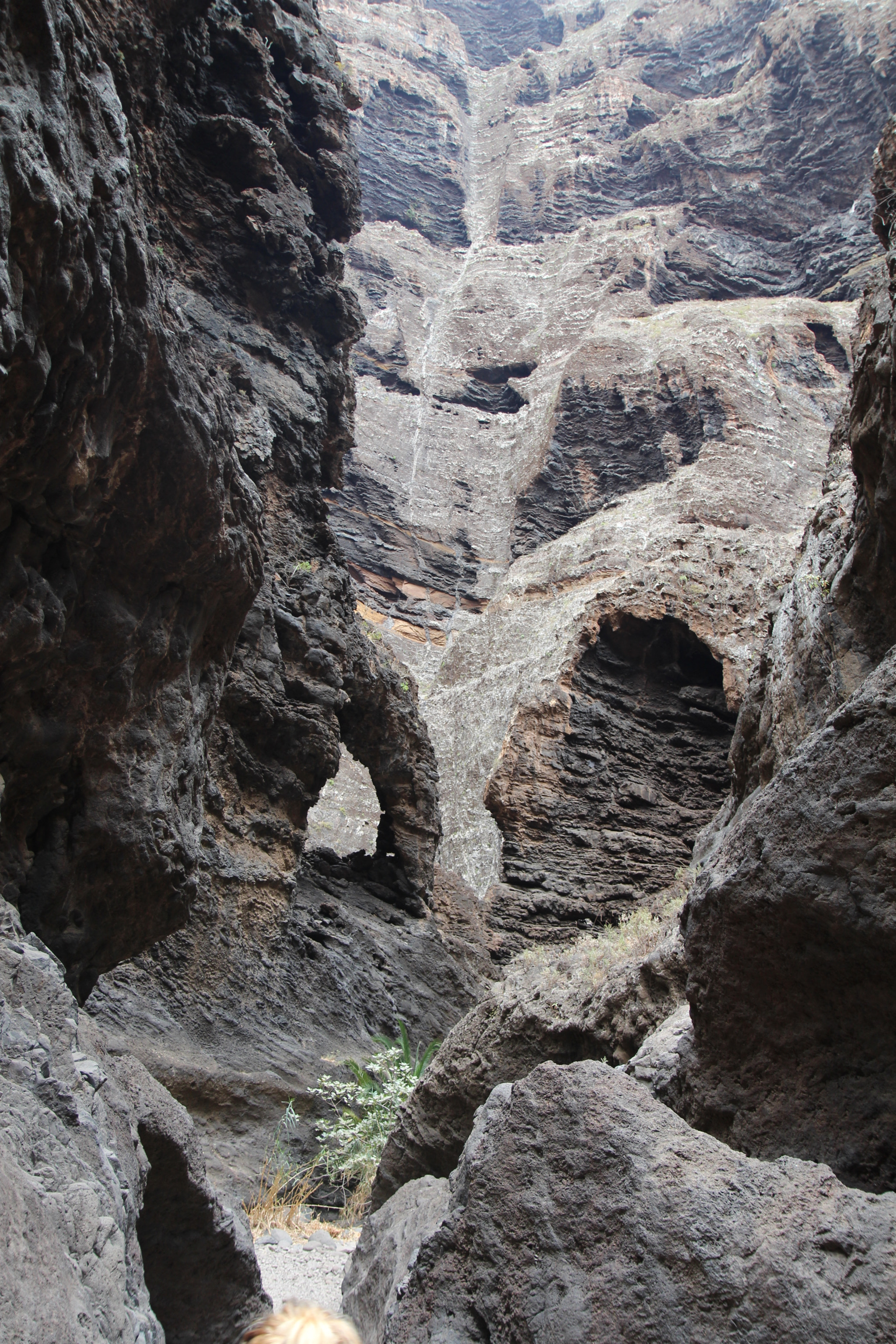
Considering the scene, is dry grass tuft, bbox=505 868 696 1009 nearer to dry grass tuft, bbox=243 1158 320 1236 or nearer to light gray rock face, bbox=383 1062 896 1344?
light gray rock face, bbox=383 1062 896 1344

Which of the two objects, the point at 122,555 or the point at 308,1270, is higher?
the point at 122,555

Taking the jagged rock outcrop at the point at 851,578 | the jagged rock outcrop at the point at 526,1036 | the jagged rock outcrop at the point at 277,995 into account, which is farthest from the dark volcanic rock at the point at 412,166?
the jagged rock outcrop at the point at 526,1036

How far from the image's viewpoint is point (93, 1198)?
7.82ft

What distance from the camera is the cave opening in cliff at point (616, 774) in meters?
13.1

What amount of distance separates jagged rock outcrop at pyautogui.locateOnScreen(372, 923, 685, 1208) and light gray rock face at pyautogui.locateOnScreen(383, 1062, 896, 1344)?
Answer: 1663 millimetres

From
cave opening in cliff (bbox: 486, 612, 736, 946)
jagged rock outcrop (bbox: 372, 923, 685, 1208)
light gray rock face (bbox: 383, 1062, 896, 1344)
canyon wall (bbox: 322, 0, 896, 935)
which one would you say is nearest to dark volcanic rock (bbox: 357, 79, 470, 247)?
canyon wall (bbox: 322, 0, 896, 935)

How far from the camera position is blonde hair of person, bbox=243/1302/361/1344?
1849mm

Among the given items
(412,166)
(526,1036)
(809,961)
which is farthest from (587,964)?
(412,166)

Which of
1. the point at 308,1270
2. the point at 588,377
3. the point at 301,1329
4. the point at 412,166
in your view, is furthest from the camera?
the point at 412,166

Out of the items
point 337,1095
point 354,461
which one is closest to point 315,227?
point 337,1095

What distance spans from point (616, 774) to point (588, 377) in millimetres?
25421

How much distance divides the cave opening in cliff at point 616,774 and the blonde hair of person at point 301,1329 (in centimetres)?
1073

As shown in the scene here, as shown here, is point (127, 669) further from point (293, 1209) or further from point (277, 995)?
point (277, 995)

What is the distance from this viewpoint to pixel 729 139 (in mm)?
48281
